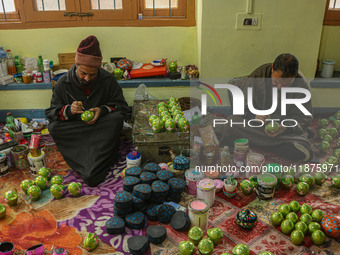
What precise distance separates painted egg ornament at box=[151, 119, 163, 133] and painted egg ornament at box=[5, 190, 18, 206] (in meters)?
1.33

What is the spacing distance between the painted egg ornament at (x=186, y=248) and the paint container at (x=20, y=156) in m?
1.90

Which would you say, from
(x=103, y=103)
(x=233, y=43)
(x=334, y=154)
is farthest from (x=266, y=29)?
(x=103, y=103)

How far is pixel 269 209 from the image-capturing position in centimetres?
246

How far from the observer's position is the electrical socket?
3854mm

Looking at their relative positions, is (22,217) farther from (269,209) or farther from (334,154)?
(334,154)

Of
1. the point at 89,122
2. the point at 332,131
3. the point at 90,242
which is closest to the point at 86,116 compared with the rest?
the point at 89,122

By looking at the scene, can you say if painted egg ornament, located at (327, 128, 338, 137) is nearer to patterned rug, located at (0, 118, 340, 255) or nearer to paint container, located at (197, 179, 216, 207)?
patterned rug, located at (0, 118, 340, 255)

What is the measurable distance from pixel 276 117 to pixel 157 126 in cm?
124

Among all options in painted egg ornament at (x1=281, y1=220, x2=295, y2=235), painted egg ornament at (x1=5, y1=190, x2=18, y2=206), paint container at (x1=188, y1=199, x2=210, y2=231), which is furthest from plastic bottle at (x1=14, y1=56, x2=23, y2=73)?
painted egg ornament at (x1=281, y1=220, x2=295, y2=235)

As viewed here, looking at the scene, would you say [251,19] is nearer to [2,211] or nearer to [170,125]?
[170,125]

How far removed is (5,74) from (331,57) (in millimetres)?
4529

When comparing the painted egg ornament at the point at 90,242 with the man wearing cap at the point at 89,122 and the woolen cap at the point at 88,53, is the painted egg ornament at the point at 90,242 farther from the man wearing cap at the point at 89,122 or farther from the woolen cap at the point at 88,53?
the woolen cap at the point at 88,53

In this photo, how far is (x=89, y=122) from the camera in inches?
120

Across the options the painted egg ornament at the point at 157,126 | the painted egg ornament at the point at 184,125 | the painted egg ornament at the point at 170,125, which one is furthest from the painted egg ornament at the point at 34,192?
the painted egg ornament at the point at 184,125
